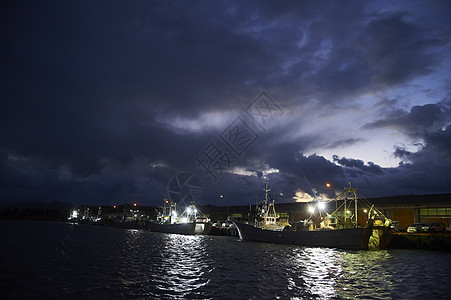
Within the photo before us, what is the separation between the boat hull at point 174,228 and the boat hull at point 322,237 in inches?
1346

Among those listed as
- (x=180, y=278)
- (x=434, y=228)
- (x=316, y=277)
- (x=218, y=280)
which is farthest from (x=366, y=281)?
(x=434, y=228)

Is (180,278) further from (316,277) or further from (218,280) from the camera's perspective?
(316,277)

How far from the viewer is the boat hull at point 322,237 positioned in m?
46.6

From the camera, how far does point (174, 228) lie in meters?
103

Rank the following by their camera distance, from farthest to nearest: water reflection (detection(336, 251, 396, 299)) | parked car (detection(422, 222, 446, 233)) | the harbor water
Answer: parked car (detection(422, 222, 446, 233)) < water reflection (detection(336, 251, 396, 299)) < the harbor water

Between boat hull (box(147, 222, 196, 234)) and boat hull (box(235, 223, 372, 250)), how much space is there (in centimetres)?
3420

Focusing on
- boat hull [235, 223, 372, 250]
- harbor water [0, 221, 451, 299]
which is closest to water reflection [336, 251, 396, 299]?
harbor water [0, 221, 451, 299]

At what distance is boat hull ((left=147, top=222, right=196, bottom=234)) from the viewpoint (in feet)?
311

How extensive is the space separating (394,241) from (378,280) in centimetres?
3390

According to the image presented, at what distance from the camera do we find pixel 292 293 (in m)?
18.1

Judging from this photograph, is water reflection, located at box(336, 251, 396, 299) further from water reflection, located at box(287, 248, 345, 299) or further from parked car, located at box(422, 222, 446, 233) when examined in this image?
parked car, located at box(422, 222, 446, 233)

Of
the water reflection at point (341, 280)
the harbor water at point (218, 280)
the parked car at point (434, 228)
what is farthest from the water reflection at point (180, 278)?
the parked car at point (434, 228)

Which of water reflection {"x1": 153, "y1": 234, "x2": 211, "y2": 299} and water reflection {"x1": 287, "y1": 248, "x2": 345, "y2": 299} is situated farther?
water reflection {"x1": 287, "y1": 248, "x2": 345, "y2": 299}

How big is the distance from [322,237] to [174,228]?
6344 centimetres
